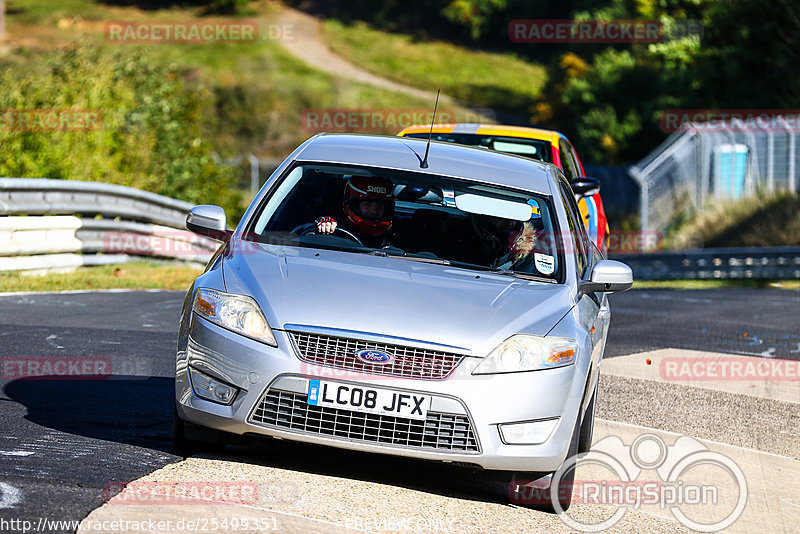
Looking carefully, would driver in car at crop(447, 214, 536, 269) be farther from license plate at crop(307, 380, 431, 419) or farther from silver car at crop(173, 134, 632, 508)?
license plate at crop(307, 380, 431, 419)

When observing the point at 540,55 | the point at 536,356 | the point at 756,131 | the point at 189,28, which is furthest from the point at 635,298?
the point at 540,55

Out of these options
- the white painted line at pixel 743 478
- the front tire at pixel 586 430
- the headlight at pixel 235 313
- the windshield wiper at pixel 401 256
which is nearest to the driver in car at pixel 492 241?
the windshield wiper at pixel 401 256

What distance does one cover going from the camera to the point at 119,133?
2064cm

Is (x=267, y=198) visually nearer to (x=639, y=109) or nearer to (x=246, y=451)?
(x=246, y=451)

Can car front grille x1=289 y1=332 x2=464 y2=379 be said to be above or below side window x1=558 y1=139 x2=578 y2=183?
above

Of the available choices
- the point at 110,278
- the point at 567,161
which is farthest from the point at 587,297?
the point at 110,278

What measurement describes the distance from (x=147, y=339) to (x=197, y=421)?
4347 mm

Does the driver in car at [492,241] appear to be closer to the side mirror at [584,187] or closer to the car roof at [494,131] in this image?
the side mirror at [584,187]

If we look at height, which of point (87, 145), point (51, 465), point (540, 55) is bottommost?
point (540, 55)

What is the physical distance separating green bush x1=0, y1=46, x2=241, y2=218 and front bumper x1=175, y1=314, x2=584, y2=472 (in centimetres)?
1226

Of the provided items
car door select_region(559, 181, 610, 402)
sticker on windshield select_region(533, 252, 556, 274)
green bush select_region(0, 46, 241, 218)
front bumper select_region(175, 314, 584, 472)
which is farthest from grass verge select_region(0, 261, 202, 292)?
front bumper select_region(175, 314, 584, 472)

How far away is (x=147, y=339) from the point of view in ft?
32.1

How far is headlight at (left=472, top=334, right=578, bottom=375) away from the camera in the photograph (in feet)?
17.6

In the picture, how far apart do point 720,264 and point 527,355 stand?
18.1m
